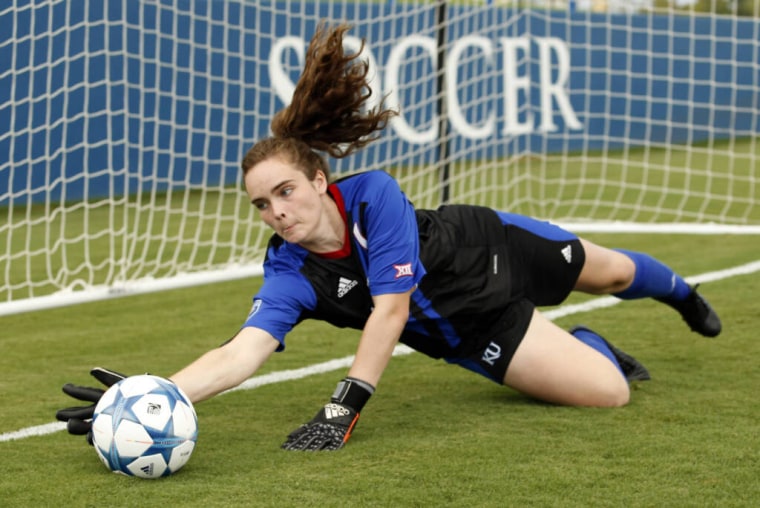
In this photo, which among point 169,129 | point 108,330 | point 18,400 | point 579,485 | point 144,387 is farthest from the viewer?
point 169,129

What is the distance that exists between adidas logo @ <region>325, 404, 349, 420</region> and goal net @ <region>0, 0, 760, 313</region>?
215 centimetres

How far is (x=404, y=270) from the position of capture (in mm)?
4215

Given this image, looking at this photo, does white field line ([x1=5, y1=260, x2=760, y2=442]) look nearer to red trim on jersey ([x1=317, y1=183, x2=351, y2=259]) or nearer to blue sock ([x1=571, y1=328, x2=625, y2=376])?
red trim on jersey ([x1=317, y1=183, x2=351, y2=259])

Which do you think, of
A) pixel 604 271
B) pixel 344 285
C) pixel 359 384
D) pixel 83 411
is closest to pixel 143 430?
pixel 83 411

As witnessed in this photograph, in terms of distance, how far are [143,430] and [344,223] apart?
1085 mm

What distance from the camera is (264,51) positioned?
12.2m

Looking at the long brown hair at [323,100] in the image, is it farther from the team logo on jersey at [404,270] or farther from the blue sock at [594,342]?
the blue sock at [594,342]

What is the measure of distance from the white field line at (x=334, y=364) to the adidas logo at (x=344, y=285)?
88 cm

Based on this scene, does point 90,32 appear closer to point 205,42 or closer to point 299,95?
point 205,42

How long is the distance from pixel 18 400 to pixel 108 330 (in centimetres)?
169

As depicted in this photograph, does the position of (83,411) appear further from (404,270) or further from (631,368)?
(631,368)

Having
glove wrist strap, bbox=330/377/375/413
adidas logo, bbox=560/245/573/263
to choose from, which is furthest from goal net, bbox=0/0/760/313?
glove wrist strap, bbox=330/377/375/413

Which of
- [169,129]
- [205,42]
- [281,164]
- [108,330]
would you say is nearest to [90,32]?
[205,42]

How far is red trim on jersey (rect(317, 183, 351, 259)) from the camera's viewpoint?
4352mm
